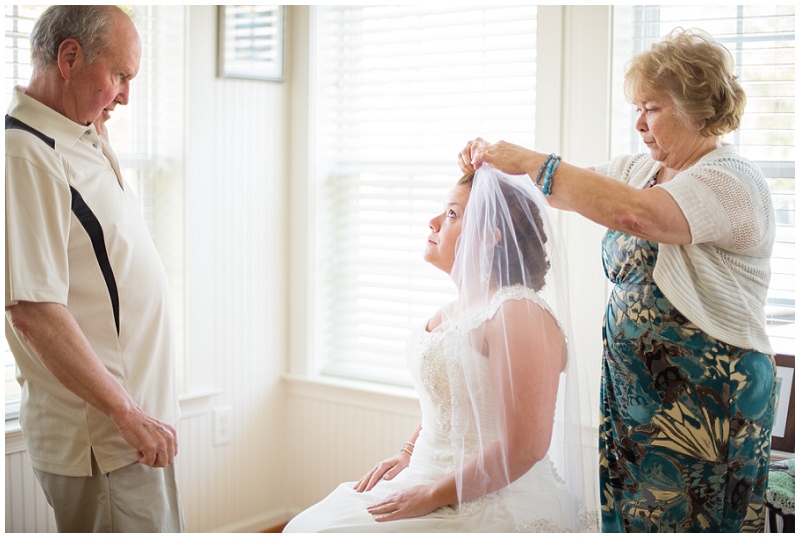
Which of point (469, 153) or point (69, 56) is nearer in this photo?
point (69, 56)

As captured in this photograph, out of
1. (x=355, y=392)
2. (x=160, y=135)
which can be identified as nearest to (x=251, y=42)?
(x=160, y=135)

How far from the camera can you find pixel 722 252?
1798 mm

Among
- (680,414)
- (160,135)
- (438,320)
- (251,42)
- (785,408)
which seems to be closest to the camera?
(680,414)

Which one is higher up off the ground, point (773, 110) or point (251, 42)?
point (251, 42)

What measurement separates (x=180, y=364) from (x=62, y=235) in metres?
1.56

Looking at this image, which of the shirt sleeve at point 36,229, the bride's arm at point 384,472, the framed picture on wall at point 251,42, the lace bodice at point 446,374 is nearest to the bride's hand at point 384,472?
the bride's arm at point 384,472

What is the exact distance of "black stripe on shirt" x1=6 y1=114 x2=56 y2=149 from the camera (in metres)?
1.80

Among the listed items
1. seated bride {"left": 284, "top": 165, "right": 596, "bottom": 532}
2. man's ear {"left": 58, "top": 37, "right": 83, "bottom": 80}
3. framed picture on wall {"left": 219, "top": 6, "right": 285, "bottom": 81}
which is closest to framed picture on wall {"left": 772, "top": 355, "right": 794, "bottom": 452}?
seated bride {"left": 284, "top": 165, "right": 596, "bottom": 532}

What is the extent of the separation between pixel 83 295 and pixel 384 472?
2.98 ft

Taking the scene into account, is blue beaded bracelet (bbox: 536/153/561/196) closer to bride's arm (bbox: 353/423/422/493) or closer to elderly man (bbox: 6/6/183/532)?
bride's arm (bbox: 353/423/422/493)

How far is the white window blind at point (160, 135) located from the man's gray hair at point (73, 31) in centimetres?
116

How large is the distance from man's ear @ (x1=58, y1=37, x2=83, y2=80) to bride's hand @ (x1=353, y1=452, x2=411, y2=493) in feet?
4.16

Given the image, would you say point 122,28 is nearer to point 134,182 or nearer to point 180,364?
point 134,182

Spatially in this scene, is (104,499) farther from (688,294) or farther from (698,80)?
(698,80)
